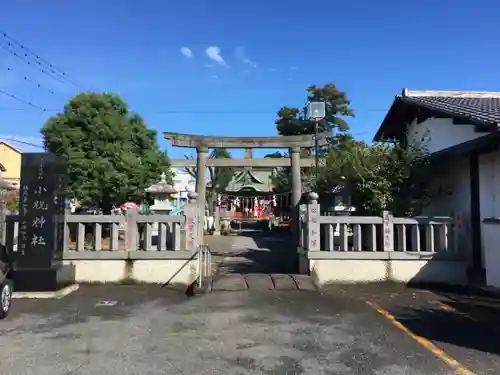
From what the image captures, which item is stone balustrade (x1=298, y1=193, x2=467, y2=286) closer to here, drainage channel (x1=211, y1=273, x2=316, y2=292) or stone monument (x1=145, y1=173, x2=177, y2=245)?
drainage channel (x1=211, y1=273, x2=316, y2=292)

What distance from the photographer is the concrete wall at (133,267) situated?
32.5 feet

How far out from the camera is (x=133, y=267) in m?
9.97

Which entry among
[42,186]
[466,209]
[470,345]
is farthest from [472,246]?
[42,186]

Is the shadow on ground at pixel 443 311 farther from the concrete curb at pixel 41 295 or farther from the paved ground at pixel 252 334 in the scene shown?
the concrete curb at pixel 41 295

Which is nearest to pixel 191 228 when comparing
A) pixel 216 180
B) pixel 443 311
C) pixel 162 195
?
pixel 443 311

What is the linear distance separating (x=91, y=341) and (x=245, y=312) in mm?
2601

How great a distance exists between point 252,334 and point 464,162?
7.57 meters

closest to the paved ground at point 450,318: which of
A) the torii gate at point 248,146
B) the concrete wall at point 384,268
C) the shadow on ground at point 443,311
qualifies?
the shadow on ground at point 443,311

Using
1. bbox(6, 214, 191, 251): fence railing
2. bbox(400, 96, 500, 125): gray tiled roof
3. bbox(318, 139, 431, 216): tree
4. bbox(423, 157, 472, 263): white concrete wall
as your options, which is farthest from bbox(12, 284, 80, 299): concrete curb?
bbox(400, 96, 500, 125): gray tiled roof

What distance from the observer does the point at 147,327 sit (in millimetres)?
6523

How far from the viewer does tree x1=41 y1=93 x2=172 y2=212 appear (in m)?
16.2

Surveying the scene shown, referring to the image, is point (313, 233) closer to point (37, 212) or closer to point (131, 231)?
point (131, 231)

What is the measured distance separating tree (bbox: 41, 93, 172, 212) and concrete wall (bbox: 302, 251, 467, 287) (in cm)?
940

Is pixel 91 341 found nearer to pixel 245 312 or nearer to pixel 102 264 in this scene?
pixel 245 312
